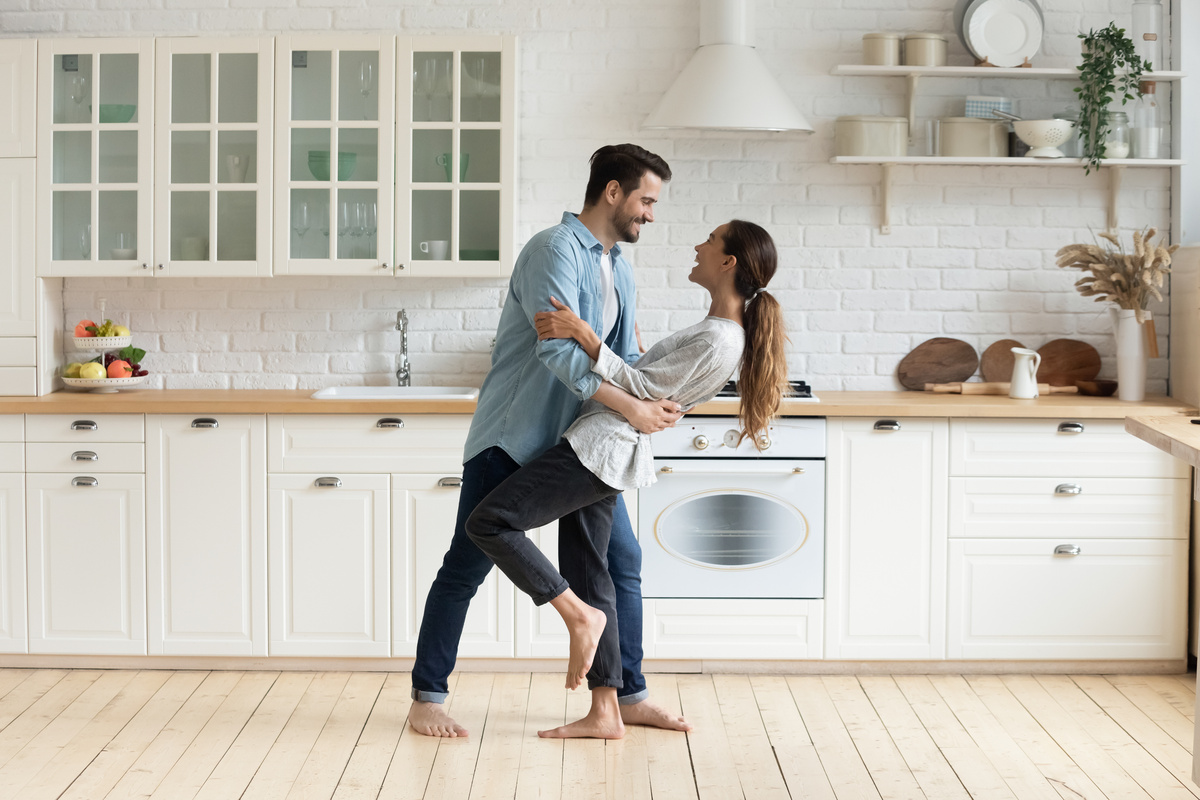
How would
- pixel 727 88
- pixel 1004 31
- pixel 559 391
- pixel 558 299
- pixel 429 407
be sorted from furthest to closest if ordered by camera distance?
pixel 1004 31
pixel 727 88
pixel 429 407
pixel 559 391
pixel 558 299

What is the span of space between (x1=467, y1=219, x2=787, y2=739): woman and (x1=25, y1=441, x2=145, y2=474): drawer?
1.36 meters

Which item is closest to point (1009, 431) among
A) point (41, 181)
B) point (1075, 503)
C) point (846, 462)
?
point (1075, 503)

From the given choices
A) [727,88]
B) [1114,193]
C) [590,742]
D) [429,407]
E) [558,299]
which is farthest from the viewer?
[1114,193]

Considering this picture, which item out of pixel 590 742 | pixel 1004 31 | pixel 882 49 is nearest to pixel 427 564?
pixel 590 742

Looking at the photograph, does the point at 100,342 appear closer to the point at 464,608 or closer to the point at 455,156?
the point at 455,156

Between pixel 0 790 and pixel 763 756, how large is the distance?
177 cm

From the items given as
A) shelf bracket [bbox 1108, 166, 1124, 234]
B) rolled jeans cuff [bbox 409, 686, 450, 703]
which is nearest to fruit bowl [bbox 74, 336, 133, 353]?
rolled jeans cuff [bbox 409, 686, 450, 703]

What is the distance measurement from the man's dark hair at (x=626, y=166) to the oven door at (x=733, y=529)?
101 centimetres

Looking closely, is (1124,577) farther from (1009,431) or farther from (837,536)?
(837,536)

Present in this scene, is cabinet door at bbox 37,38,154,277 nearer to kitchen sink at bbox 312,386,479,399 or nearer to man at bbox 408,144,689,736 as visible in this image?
kitchen sink at bbox 312,386,479,399

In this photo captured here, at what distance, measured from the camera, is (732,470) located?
330cm

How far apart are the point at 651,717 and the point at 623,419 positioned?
859 millimetres

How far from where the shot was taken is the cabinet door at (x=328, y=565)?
3.32 meters

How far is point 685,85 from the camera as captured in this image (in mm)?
3502
